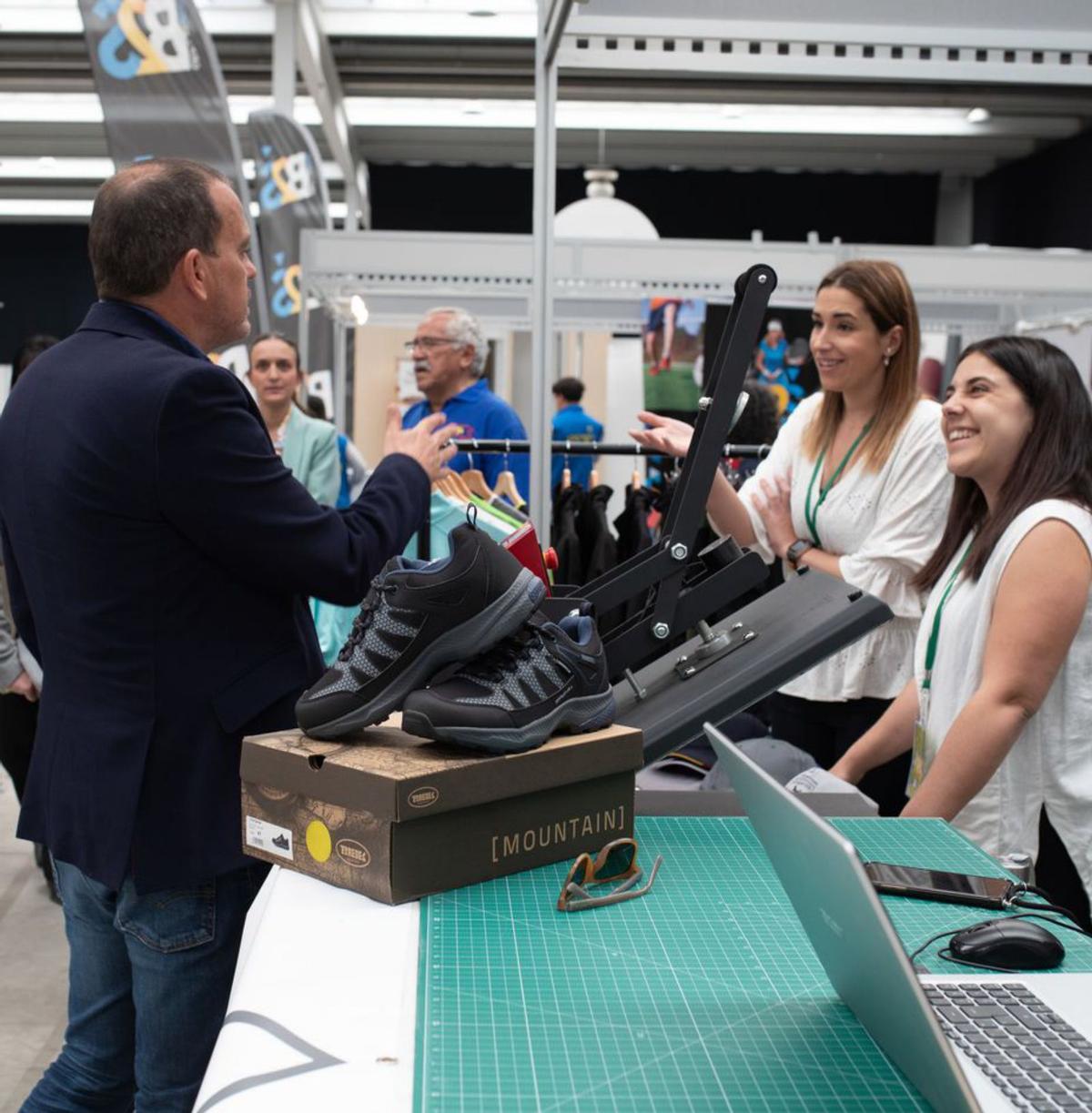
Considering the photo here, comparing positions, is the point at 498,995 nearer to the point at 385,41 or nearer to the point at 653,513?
the point at 653,513

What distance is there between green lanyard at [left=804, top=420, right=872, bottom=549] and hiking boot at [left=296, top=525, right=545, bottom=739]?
50.7 inches

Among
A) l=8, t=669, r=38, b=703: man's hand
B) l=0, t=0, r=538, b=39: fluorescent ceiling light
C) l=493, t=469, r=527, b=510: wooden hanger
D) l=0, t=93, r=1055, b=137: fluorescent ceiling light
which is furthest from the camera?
l=0, t=93, r=1055, b=137: fluorescent ceiling light

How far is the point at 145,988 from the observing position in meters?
1.52

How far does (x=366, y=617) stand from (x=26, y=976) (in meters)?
2.43

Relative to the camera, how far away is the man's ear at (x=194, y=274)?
154 cm

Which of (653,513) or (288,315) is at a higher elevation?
(288,315)

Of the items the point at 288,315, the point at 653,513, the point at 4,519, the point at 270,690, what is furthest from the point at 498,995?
the point at 288,315

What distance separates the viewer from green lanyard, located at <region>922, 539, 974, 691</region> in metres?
1.89

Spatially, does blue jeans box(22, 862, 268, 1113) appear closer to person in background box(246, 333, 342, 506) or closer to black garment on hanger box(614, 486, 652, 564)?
black garment on hanger box(614, 486, 652, 564)

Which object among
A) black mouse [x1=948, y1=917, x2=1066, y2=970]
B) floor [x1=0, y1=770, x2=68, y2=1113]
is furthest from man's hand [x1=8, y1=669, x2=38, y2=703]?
black mouse [x1=948, y1=917, x2=1066, y2=970]

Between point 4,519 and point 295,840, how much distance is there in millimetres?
608

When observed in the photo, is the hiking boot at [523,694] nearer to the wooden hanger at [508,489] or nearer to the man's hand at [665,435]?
the man's hand at [665,435]

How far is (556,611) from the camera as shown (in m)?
1.62

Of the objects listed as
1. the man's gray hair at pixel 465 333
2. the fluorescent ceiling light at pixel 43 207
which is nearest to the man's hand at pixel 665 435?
the man's gray hair at pixel 465 333
